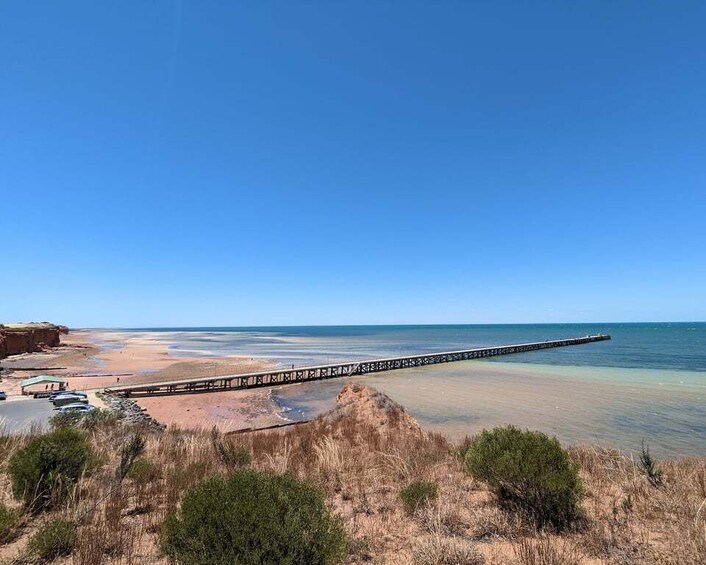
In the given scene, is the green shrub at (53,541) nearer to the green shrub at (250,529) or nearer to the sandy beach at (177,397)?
the green shrub at (250,529)

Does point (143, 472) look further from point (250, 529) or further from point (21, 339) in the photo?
point (21, 339)

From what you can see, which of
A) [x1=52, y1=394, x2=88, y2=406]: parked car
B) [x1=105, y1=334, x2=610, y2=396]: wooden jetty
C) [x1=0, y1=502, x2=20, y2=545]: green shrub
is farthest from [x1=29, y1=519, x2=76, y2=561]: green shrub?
[x1=105, y1=334, x2=610, y2=396]: wooden jetty

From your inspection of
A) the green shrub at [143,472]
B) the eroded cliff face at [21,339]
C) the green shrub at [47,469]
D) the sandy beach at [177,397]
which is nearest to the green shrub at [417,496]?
the green shrub at [143,472]

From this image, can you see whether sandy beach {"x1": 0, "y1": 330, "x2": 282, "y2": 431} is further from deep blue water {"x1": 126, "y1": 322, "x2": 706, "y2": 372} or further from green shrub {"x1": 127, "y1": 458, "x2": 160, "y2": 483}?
deep blue water {"x1": 126, "y1": 322, "x2": 706, "y2": 372}

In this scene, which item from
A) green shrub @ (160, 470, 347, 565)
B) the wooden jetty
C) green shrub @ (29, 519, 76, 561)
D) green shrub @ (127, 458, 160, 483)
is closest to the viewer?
green shrub @ (160, 470, 347, 565)

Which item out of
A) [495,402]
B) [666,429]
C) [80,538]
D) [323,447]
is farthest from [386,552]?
[495,402]

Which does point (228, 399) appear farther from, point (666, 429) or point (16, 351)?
point (16, 351)
